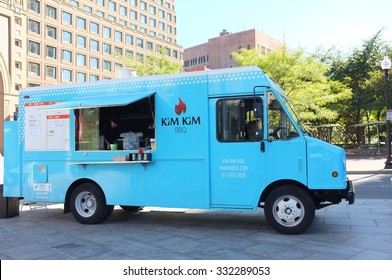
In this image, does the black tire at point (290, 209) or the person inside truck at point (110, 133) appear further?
the person inside truck at point (110, 133)

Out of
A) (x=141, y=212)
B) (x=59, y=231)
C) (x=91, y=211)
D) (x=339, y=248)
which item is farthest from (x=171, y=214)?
(x=339, y=248)

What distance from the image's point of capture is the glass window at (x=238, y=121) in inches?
285

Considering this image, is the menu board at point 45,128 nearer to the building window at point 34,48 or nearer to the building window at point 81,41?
the building window at point 34,48

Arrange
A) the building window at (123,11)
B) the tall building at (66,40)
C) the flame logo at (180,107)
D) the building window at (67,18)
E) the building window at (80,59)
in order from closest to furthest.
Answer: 1. the flame logo at (180,107)
2. the tall building at (66,40)
3. the building window at (67,18)
4. the building window at (80,59)
5. the building window at (123,11)

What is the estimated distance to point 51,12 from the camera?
66125 mm

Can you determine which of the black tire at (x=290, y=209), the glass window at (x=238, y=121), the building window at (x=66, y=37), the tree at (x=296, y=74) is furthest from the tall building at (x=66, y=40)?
the black tire at (x=290, y=209)

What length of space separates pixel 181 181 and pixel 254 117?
1.93 metres

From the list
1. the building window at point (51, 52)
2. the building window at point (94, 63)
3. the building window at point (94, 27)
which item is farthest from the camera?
the building window at point (94, 27)

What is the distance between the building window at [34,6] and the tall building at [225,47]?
42.3m

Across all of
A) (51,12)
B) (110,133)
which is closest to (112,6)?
(51,12)

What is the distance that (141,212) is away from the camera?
33.2 feet

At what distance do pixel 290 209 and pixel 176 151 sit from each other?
95.9 inches

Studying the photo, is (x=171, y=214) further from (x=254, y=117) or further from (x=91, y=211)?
(x=254, y=117)

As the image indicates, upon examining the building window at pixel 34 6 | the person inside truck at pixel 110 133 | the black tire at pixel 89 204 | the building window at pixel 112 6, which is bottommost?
the black tire at pixel 89 204
